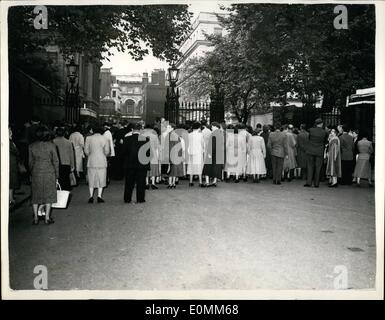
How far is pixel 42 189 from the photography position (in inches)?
301

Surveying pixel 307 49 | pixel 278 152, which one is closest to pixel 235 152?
pixel 278 152

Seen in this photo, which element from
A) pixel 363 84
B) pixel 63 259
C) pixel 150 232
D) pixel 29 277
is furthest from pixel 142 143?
pixel 363 84

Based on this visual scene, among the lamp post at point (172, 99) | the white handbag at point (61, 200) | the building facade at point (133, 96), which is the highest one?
the building facade at point (133, 96)

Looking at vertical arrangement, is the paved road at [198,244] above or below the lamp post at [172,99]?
below

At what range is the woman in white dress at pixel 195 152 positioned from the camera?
1328cm

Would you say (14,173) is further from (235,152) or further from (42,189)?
(235,152)

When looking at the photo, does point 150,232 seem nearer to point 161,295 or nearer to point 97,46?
point 161,295

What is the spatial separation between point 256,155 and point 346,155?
2880 mm

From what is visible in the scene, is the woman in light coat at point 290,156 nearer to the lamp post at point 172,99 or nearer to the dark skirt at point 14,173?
the lamp post at point 172,99

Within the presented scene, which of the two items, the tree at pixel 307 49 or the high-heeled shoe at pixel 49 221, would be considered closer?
the high-heeled shoe at pixel 49 221

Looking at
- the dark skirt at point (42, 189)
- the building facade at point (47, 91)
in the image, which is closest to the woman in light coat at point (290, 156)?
the building facade at point (47, 91)

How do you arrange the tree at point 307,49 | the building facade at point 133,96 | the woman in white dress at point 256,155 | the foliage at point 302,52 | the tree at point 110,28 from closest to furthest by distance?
1. the tree at point 110,28
2. the woman in white dress at point 256,155
3. the foliage at point 302,52
4. the tree at point 307,49
5. the building facade at point 133,96

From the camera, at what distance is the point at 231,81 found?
2384 centimetres
